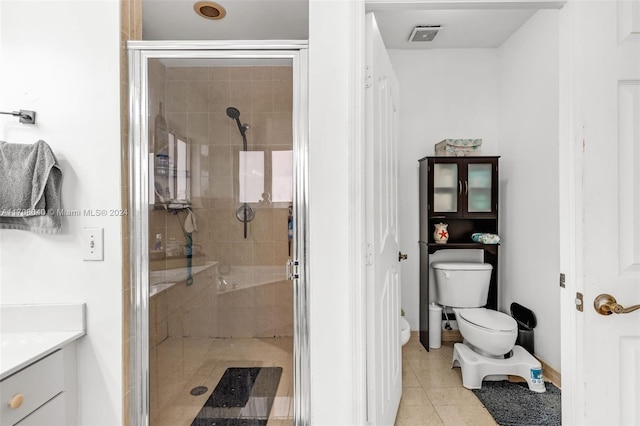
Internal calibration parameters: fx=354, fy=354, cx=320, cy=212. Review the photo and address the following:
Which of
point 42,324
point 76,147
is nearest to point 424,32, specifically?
point 76,147

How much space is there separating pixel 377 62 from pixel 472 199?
1.82 metres

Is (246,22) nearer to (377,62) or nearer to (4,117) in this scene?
(377,62)

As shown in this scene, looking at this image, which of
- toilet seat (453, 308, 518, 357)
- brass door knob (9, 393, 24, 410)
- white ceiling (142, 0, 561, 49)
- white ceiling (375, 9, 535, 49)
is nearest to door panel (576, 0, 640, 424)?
white ceiling (142, 0, 561, 49)

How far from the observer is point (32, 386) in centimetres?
122

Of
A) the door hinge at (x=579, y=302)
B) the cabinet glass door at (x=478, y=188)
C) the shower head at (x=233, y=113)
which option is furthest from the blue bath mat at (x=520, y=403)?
the shower head at (x=233, y=113)

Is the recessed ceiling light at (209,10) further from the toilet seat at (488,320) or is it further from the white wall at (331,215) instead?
the toilet seat at (488,320)

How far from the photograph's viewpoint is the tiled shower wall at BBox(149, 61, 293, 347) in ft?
5.18

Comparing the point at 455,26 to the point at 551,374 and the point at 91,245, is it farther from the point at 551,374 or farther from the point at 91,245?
the point at 91,245

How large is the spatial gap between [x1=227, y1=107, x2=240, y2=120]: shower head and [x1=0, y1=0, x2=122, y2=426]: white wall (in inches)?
17.8

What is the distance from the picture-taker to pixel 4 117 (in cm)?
146

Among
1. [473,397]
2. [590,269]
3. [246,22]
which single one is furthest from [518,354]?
[246,22]

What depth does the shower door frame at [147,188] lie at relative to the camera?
5.06 feet

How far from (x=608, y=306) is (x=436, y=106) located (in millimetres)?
2319

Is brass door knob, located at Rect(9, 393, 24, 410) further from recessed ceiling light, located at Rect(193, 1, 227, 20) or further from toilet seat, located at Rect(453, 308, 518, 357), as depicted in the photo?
toilet seat, located at Rect(453, 308, 518, 357)
